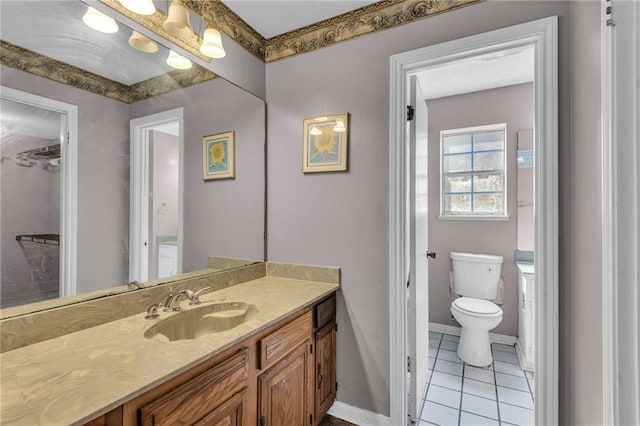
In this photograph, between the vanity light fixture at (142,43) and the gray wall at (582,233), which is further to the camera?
the vanity light fixture at (142,43)

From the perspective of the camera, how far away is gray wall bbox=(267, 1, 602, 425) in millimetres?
1060

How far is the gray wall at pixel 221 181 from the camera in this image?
5.31 ft

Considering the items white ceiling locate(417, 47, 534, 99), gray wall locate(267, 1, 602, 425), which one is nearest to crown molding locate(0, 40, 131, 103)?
gray wall locate(267, 1, 602, 425)

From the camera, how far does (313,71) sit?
1.88 m

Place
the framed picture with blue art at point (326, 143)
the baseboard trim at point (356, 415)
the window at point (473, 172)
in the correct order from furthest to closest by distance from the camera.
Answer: the window at point (473, 172) → the framed picture with blue art at point (326, 143) → the baseboard trim at point (356, 415)

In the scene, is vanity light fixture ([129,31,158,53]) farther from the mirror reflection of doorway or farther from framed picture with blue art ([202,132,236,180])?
framed picture with blue art ([202,132,236,180])

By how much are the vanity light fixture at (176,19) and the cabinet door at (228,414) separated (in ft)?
5.34

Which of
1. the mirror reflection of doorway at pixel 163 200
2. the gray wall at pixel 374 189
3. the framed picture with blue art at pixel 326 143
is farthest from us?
the framed picture with blue art at pixel 326 143

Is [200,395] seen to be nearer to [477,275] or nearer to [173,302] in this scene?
[173,302]

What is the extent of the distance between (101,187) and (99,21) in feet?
2.20

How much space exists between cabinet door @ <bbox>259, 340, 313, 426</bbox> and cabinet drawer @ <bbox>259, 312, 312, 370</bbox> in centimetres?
4

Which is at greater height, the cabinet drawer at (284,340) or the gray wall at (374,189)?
the gray wall at (374,189)

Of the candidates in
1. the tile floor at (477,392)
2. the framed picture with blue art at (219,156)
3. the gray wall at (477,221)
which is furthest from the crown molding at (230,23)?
the tile floor at (477,392)

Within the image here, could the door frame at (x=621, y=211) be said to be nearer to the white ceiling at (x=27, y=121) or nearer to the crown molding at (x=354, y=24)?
the crown molding at (x=354, y=24)
